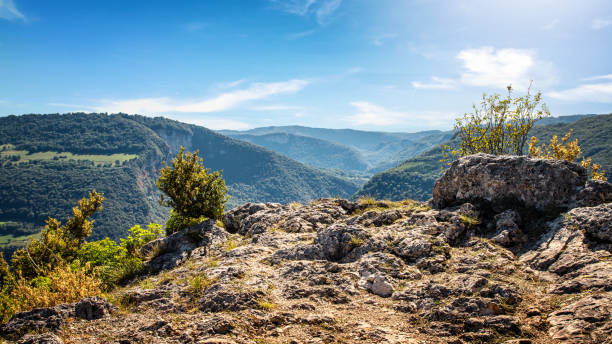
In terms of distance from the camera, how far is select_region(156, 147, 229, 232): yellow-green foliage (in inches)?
575

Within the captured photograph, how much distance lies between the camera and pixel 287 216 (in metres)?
15.1

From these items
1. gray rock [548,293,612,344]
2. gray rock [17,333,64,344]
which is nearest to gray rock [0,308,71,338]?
gray rock [17,333,64,344]

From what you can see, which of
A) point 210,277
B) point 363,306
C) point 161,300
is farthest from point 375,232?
point 161,300

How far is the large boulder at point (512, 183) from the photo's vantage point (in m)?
9.68

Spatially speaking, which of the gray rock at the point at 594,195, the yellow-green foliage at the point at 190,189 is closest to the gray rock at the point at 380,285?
the gray rock at the point at 594,195

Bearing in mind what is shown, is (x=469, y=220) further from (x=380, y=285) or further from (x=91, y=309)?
(x=91, y=309)

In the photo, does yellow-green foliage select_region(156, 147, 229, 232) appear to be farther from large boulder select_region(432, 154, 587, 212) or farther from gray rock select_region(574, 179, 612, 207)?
gray rock select_region(574, 179, 612, 207)

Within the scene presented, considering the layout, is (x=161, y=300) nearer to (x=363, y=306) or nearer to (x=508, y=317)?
(x=363, y=306)

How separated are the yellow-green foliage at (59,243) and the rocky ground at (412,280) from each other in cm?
1907

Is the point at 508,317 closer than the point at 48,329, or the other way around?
the point at 508,317

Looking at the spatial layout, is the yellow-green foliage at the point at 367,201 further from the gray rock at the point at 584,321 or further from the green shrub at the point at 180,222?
the gray rock at the point at 584,321

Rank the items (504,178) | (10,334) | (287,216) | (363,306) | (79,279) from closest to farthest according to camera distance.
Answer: (10,334), (363,306), (79,279), (504,178), (287,216)

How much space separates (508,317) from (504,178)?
20.7 feet

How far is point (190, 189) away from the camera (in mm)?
14836
